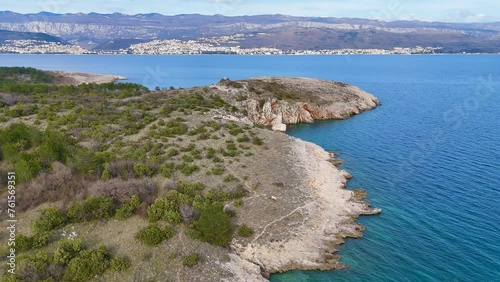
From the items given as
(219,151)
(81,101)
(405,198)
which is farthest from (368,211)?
(81,101)

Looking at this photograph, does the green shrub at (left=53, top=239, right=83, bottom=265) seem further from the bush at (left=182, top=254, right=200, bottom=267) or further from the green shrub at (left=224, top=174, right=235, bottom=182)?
the green shrub at (left=224, top=174, right=235, bottom=182)

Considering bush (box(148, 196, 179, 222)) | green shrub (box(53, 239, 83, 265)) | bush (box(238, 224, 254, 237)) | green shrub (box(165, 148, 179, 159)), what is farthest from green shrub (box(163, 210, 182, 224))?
green shrub (box(165, 148, 179, 159))

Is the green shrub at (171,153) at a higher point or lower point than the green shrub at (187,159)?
higher

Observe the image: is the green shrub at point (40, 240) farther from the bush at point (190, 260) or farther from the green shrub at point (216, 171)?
the green shrub at point (216, 171)

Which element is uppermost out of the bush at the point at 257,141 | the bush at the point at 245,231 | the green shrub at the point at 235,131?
the green shrub at the point at 235,131

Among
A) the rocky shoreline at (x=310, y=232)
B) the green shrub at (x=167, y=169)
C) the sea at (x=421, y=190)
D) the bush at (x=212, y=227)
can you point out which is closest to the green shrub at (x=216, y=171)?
the green shrub at (x=167, y=169)

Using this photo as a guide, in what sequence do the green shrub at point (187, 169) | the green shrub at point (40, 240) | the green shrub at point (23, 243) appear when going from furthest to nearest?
the green shrub at point (187, 169) → the green shrub at point (40, 240) → the green shrub at point (23, 243)

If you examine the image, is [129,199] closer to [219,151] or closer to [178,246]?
[178,246]
